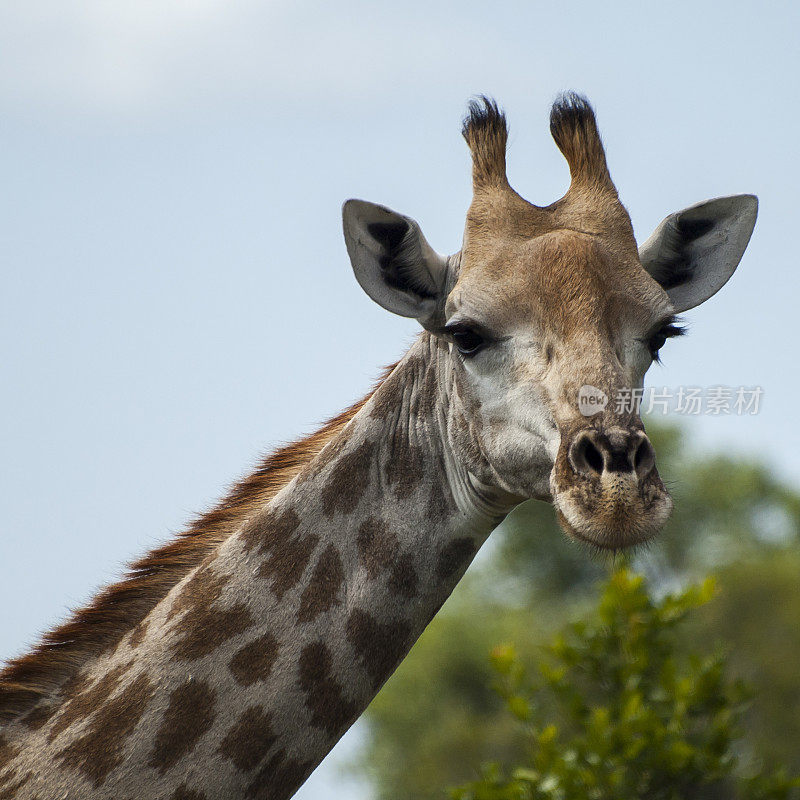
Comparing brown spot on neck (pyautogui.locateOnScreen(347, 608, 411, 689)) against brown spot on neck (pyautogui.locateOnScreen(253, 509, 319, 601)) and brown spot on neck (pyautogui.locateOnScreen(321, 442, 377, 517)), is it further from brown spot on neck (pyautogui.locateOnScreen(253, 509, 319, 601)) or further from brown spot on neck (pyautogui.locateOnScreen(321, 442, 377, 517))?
brown spot on neck (pyautogui.locateOnScreen(321, 442, 377, 517))

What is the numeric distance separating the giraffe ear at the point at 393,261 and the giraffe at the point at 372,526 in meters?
0.01

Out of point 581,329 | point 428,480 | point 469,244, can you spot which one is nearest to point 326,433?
point 428,480

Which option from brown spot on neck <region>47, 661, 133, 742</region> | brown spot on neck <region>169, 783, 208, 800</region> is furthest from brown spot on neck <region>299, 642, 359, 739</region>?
brown spot on neck <region>47, 661, 133, 742</region>

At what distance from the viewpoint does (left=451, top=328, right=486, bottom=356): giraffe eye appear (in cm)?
530

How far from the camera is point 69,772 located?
4898mm

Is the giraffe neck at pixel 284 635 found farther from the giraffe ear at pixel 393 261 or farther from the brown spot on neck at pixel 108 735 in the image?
the giraffe ear at pixel 393 261

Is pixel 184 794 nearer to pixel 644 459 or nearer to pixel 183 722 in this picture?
pixel 183 722

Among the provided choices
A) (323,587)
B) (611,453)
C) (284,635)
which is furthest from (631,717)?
(611,453)

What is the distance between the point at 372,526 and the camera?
5.35 metres

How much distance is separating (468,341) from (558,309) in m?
0.52

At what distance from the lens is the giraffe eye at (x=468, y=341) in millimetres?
5305

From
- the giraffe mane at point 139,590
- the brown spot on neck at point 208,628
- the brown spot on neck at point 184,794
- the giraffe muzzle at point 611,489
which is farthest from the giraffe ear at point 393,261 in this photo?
the brown spot on neck at point 184,794

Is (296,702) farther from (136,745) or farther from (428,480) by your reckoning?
(428,480)

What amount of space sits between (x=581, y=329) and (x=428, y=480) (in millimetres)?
1131
